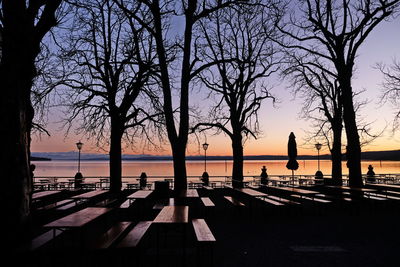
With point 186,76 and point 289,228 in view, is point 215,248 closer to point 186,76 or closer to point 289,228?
point 289,228

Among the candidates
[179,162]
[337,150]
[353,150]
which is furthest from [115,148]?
[337,150]

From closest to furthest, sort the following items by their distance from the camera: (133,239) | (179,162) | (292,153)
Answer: (133,239), (179,162), (292,153)

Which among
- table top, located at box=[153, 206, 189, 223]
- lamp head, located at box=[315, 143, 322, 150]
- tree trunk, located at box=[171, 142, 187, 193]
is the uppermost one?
lamp head, located at box=[315, 143, 322, 150]

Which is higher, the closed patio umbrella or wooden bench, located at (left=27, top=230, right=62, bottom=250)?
the closed patio umbrella

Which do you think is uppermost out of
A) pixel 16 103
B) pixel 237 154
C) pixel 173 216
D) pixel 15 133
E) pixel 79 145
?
pixel 16 103

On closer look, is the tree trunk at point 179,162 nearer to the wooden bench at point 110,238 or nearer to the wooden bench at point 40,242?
the wooden bench at point 110,238

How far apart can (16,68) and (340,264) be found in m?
8.25

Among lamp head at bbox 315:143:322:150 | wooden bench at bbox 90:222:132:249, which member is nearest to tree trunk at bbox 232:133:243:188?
lamp head at bbox 315:143:322:150

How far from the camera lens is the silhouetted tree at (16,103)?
23.2 feet

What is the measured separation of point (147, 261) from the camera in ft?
22.9

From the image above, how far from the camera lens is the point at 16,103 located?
7.20 metres

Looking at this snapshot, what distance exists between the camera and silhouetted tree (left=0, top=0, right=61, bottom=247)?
7.08 meters

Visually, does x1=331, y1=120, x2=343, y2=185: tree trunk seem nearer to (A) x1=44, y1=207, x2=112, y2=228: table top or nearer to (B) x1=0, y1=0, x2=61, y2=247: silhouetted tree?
(A) x1=44, y1=207, x2=112, y2=228: table top

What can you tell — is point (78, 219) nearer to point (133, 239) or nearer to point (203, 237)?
point (133, 239)
